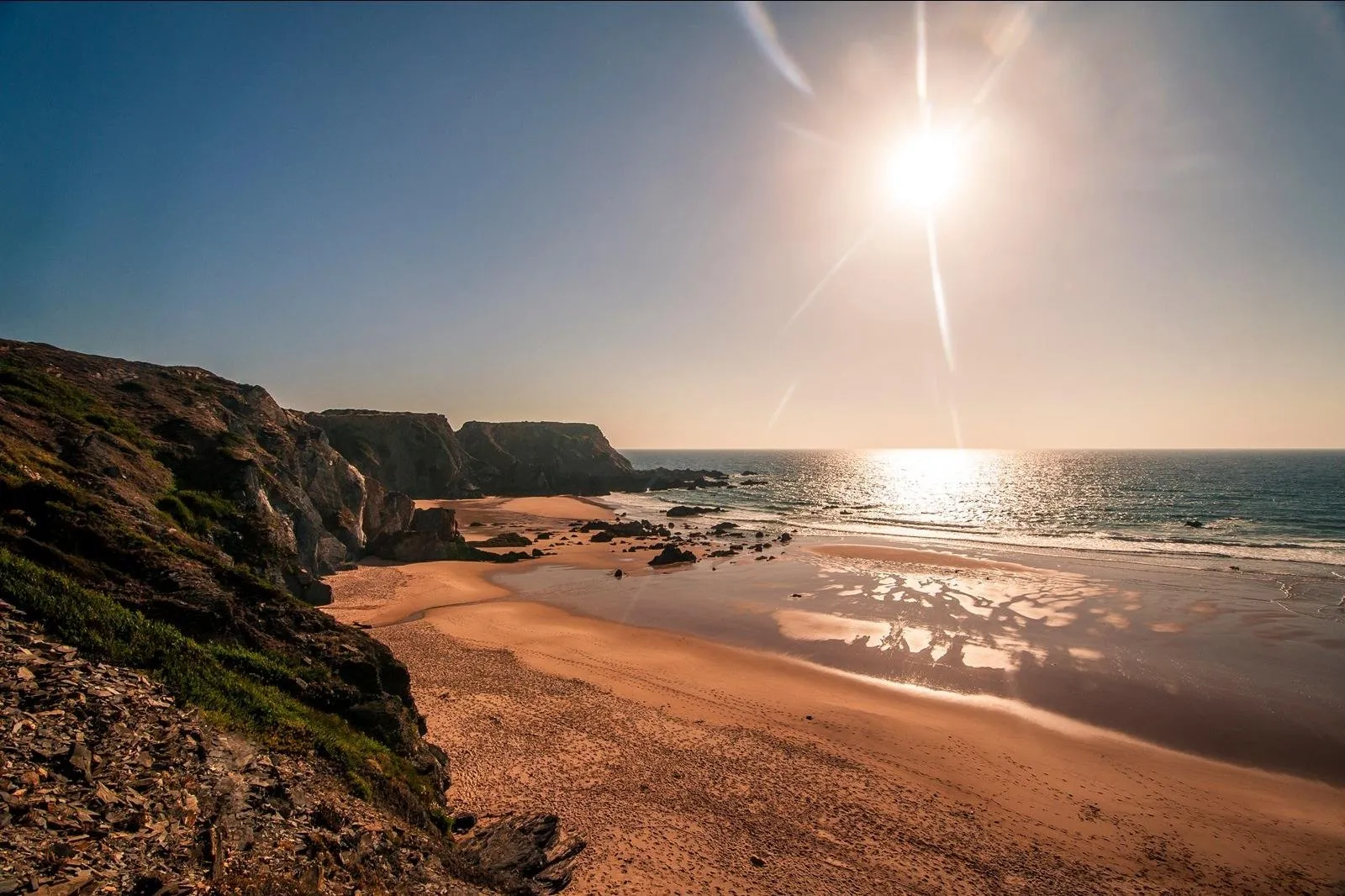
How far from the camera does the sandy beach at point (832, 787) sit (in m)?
10.8

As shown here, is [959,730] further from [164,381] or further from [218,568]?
[164,381]

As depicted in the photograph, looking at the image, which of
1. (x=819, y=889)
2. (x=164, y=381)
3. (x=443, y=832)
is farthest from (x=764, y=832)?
(x=164, y=381)

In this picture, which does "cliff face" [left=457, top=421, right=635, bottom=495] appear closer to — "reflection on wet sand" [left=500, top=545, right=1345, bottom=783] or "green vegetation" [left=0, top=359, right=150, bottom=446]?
"reflection on wet sand" [left=500, top=545, right=1345, bottom=783]

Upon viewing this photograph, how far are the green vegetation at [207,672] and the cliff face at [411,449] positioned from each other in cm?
6952

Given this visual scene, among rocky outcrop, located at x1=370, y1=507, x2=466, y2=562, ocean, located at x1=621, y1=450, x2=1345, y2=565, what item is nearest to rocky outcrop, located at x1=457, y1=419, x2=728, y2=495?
ocean, located at x1=621, y1=450, x2=1345, y2=565

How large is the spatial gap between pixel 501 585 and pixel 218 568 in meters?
24.5

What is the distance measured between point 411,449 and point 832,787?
8219 cm

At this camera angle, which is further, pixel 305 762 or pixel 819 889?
pixel 819 889

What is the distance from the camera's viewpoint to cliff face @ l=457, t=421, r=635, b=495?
102188mm

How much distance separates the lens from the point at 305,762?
337 inches

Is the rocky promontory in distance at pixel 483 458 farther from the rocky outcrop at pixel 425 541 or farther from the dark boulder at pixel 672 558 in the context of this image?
the dark boulder at pixel 672 558

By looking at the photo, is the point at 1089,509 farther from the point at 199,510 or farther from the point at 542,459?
the point at 542,459

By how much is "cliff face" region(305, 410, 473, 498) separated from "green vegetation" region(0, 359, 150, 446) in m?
56.2

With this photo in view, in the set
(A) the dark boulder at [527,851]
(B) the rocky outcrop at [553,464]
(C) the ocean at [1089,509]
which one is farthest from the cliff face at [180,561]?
(B) the rocky outcrop at [553,464]
